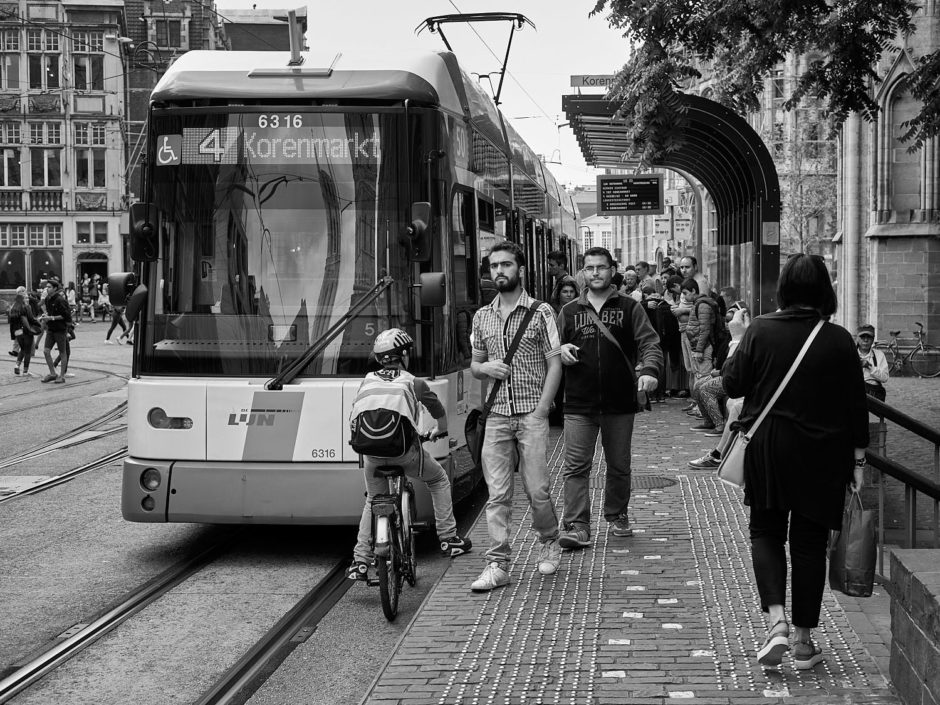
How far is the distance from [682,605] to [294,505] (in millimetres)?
2504

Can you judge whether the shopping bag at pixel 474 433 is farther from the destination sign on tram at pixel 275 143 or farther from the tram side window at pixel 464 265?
the destination sign on tram at pixel 275 143

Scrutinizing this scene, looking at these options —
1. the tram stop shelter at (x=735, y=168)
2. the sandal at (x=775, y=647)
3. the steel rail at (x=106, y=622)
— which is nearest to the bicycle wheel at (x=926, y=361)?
the tram stop shelter at (x=735, y=168)

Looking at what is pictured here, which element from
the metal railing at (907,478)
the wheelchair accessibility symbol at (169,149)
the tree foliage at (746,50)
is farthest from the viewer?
the tree foliage at (746,50)

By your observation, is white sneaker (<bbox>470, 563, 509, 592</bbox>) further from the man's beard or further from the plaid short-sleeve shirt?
the man's beard

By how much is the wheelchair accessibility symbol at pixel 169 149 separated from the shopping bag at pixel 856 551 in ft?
15.8

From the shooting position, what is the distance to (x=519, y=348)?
7.14m

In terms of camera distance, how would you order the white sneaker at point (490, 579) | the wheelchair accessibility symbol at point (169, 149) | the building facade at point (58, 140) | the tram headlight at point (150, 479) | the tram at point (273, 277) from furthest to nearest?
1. the building facade at point (58, 140)
2. the wheelchair accessibility symbol at point (169, 149)
3. the tram headlight at point (150, 479)
4. the tram at point (273, 277)
5. the white sneaker at point (490, 579)

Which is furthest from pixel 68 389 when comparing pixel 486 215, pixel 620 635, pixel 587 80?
pixel 587 80

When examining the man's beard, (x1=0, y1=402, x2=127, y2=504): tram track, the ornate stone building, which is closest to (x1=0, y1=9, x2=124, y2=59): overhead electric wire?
(x1=0, y1=402, x2=127, y2=504): tram track

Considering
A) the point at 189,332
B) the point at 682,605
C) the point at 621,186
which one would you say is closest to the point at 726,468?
the point at 682,605

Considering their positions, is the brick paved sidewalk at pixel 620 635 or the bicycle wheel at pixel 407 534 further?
the bicycle wheel at pixel 407 534

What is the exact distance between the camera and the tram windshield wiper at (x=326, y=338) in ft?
25.8

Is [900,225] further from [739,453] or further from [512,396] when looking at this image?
[739,453]

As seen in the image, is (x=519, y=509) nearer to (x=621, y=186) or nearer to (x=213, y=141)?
(x=213, y=141)
